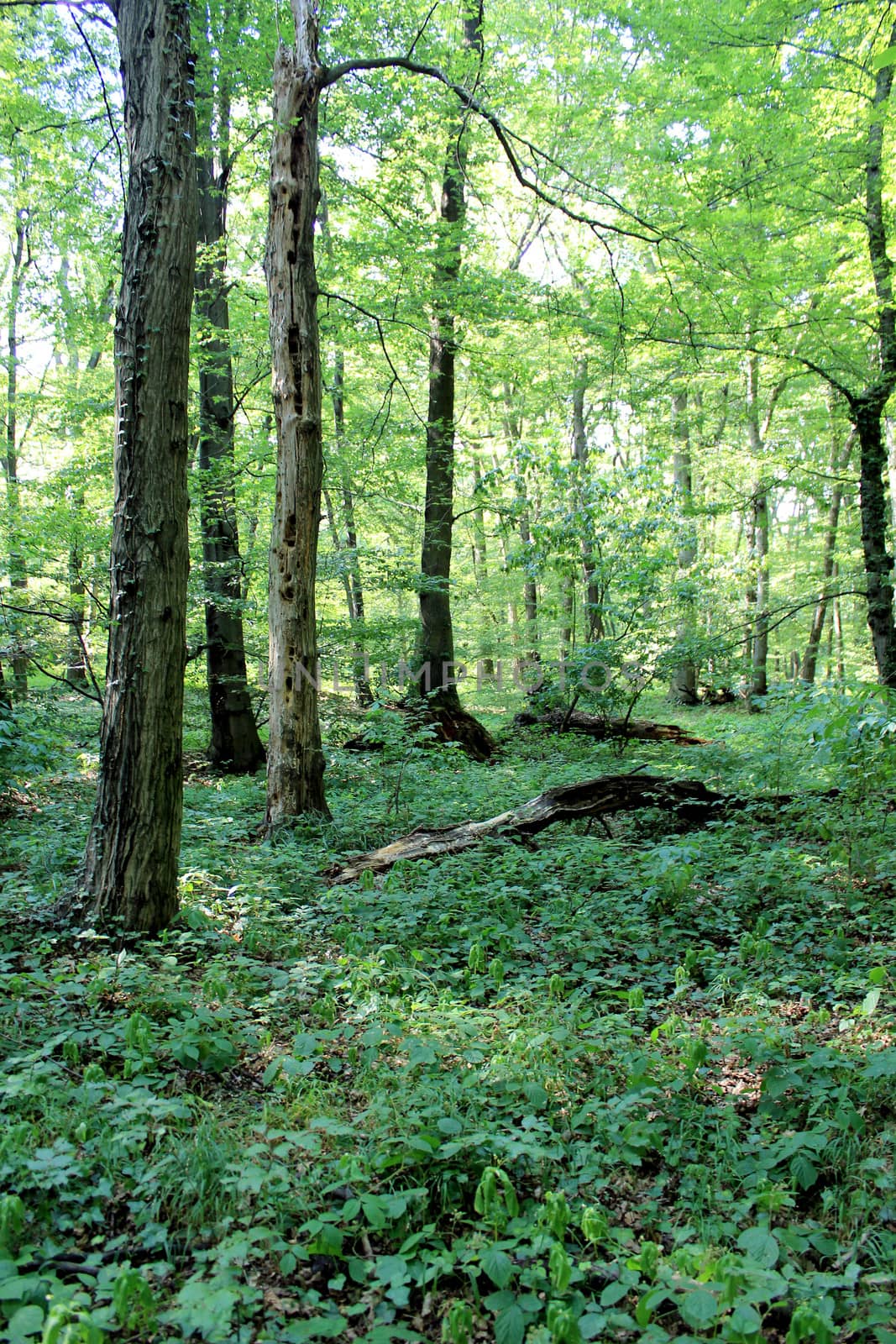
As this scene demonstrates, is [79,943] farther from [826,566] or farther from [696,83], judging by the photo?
[826,566]

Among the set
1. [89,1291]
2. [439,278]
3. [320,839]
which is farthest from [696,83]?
[89,1291]

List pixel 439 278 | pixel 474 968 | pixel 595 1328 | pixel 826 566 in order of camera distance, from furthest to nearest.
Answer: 1. pixel 826 566
2. pixel 439 278
3. pixel 474 968
4. pixel 595 1328

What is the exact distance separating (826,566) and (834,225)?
9.40 metres

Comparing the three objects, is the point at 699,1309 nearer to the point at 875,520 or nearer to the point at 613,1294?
the point at 613,1294

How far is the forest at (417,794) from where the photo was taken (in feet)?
7.14

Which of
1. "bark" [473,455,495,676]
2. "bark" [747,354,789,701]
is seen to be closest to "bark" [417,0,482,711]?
"bark" [747,354,789,701]

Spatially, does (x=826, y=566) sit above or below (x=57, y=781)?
above

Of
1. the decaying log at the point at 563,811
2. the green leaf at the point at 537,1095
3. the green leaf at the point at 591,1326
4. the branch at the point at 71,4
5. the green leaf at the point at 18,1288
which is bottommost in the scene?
the green leaf at the point at 591,1326

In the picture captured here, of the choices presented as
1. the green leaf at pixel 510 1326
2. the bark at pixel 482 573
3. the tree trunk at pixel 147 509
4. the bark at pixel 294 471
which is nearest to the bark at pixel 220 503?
the bark at pixel 294 471

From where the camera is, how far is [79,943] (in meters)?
3.87

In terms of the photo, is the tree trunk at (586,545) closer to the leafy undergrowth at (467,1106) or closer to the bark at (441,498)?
the bark at (441,498)

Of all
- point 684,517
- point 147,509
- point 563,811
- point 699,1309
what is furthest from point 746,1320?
point 684,517

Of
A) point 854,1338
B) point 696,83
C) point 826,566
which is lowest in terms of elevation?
point 854,1338

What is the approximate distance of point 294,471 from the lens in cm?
636
